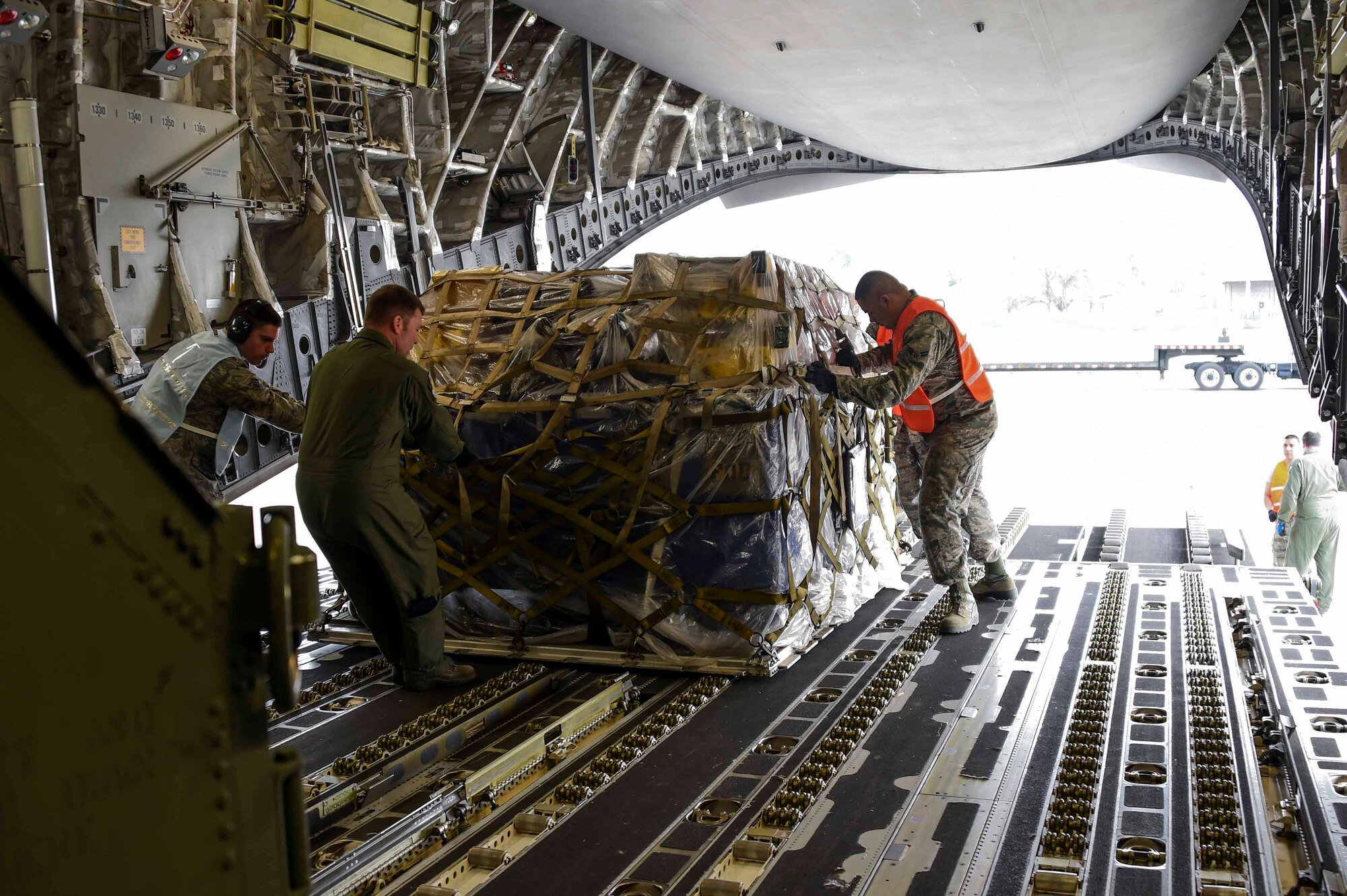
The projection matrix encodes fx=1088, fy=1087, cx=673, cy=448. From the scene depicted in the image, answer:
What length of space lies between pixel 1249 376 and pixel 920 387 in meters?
24.0

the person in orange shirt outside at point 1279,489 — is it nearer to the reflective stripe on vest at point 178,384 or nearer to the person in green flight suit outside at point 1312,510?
the person in green flight suit outside at point 1312,510

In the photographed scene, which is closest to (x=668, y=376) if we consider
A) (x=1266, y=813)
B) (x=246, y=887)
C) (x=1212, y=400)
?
(x=1266, y=813)

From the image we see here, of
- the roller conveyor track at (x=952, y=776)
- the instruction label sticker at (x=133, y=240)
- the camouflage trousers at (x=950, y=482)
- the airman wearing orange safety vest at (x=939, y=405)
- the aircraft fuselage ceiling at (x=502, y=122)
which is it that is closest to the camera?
the roller conveyor track at (x=952, y=776)

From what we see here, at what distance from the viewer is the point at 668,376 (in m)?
5.67

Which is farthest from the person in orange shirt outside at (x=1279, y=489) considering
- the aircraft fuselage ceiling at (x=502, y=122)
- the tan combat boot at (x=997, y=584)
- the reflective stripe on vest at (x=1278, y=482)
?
the tan combat boot at (x=997, y=584)

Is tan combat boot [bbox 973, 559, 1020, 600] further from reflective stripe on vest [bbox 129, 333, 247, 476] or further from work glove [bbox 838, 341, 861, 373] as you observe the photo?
reflective stripe on vest [bbox 129, 333, 247, 476]

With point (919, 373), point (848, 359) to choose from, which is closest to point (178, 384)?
point (848, 359)

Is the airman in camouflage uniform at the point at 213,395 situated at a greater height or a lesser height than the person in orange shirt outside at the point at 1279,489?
greater

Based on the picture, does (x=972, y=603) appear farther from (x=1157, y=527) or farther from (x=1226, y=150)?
(x=1226, y=150)

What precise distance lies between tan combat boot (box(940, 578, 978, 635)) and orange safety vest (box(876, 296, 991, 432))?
0.93 metres

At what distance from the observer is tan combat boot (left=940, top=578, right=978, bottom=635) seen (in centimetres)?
618

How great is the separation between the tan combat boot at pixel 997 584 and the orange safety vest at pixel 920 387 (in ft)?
3.83

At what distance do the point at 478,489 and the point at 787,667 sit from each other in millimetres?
1884

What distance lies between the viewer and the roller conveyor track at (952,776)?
11.2 feet
